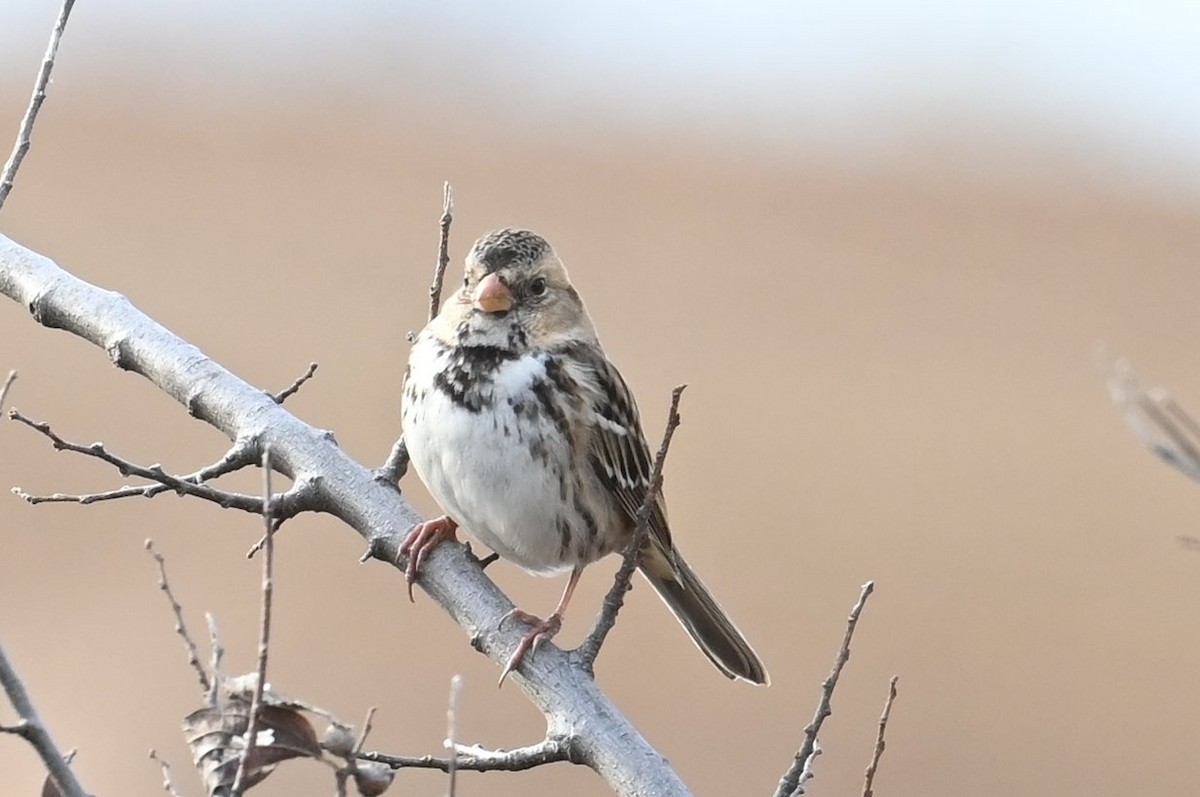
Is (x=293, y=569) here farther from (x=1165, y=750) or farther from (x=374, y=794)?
(x=374, y=794)

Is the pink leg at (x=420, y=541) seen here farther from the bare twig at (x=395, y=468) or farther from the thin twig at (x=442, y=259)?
the thin twig at (x=442, y=259)

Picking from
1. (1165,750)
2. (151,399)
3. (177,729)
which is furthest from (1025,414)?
(177,729)

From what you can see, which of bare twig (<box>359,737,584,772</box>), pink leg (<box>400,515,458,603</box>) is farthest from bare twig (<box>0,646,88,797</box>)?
pink leg (<box>400,515,458,603</box>)

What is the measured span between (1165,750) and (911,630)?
1709 millimetres

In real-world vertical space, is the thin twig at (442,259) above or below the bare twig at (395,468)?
above

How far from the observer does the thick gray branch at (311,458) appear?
10.1ft

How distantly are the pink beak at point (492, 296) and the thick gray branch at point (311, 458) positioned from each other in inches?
26.2

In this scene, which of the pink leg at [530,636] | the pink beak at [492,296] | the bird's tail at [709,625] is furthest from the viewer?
the bird's tail at [709,625]

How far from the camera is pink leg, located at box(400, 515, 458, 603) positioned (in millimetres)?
3320

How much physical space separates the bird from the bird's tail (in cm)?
18

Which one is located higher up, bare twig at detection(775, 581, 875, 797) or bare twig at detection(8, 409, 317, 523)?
bare twig at detection(8, 409, 317, 523)

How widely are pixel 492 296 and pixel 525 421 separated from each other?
1.03 feet

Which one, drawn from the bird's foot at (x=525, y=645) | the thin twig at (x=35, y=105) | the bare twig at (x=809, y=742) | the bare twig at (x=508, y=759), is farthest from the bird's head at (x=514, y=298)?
the bare twig at (x=809, y=742)

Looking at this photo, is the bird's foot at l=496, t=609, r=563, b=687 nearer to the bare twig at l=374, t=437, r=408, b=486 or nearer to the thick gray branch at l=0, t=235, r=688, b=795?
the thick gray branch at l=0, t=235, r=688, b=795
